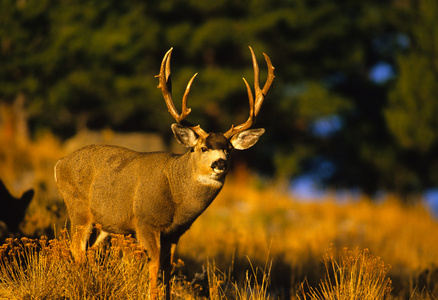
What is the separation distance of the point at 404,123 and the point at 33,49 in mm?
10828

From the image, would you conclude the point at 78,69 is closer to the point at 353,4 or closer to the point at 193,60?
the point at 193,60

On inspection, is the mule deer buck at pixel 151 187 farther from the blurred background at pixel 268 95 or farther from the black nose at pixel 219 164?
the blurred background at pixel 268 95

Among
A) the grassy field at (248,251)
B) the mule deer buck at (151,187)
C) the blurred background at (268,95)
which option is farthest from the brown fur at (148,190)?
the blurred background at (268,95)

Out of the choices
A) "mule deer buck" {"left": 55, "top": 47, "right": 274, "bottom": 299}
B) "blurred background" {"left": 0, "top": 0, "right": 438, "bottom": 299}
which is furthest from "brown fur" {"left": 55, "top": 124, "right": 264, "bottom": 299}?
"blurred background" {"left": 0, "top": 0, "right": 438, "bottom": 299}

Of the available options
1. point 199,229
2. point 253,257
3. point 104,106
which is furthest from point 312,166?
point 253,257

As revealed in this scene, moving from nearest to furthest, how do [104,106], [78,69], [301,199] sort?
1. [301,199]
2. [78,69]
3. [104,106]

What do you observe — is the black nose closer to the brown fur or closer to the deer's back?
the brown fur

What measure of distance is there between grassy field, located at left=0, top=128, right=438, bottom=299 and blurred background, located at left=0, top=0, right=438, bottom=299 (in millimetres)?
102

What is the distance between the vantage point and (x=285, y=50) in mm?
17750

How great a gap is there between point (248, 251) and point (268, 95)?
10473mm

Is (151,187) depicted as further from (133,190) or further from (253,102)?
(253,102)

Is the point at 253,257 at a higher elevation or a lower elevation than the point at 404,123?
higher

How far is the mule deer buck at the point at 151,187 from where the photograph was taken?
15.0ft

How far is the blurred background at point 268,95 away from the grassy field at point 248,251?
0.10m
